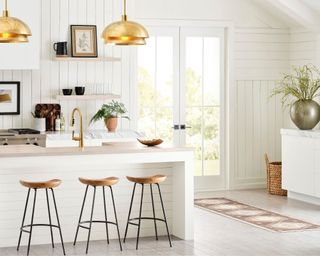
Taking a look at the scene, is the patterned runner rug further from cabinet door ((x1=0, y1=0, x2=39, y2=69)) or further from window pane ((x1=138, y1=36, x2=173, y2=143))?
cabinet door ((x1=0, y1=0, x2=39, y2=69))

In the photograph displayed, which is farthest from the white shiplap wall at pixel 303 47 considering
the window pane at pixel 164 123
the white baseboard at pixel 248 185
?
the window pane at pixel 164 123

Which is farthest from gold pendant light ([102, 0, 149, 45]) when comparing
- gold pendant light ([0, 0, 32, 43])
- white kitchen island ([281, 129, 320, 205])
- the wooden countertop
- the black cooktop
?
white kitchen island ([281, 129, 320, 205])

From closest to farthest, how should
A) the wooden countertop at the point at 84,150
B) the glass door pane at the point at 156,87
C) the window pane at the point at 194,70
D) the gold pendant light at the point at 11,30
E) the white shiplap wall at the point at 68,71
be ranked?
the gold pendant light at the point at 11,30 → the wooden countertop at the point at 84,150 → the white shiplap wall at the point at 68,71 → the glass door pane at the point at 156,87 → the window pane at the point at 194,70

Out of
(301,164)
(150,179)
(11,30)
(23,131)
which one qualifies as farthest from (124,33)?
(301,164)

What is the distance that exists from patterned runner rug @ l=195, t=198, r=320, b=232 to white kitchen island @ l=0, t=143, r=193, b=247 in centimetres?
104

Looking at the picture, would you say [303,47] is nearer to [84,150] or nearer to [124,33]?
[84,150]

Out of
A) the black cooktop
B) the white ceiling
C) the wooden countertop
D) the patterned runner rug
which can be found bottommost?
the patterned runner rug

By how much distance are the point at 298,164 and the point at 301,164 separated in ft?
0.20

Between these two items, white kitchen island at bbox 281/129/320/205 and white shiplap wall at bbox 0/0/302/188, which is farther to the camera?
white shiplap wall at bbox 0/0/302/188

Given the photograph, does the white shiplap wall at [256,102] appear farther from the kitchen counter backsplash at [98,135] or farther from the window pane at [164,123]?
the kitchen counter backsplash at [98,135]

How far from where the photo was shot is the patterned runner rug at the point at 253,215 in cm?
762

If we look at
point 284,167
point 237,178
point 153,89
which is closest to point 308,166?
point 284,167

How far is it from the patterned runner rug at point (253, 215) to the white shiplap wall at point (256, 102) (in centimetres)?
107

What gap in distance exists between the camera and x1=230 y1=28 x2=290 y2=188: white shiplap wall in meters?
10.2
